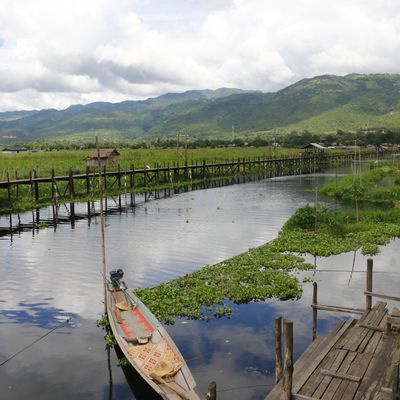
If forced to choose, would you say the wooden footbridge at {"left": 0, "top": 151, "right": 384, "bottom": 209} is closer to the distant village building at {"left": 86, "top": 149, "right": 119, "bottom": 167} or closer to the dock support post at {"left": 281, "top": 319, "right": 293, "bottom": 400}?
the distant village building at {"left": 86, "top": 149, "right": 119, "bottom": 167}

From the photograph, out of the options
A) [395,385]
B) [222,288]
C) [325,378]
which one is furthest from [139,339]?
[395,385]

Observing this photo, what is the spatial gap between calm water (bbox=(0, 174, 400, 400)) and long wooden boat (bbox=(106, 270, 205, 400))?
3.78 feet

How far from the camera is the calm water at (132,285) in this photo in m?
14.4

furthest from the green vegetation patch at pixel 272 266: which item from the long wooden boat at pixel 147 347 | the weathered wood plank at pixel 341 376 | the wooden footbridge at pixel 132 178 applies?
the wooden footbridge at pixel 132 178

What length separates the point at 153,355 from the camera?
1352 centimetres

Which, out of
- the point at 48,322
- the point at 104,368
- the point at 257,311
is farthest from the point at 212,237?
the point at 104,368

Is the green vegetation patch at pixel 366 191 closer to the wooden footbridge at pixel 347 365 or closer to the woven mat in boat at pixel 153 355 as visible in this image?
the wooden footbridge at pixel 347 365

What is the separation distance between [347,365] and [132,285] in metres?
13.1

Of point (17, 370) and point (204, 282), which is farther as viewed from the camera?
point (204, 282)

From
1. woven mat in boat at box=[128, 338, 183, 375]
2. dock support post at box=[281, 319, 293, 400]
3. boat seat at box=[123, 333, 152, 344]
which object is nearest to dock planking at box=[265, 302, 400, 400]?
dock support post at box=[281, 319, 293, 400]

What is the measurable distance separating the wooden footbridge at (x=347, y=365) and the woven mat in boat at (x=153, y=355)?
2.90 meters

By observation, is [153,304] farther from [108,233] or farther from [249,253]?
[108,233]

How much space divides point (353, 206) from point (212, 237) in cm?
1839

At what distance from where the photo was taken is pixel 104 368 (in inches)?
593
